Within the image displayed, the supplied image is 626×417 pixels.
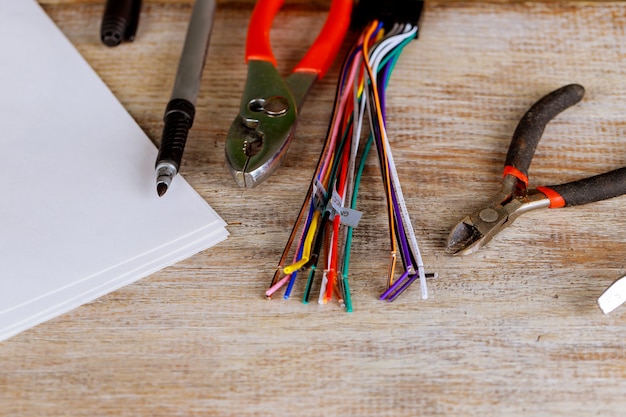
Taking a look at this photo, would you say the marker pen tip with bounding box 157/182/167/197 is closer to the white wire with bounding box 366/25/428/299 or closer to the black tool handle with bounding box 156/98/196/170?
the black tool handle with bounding box 156/98/196/170

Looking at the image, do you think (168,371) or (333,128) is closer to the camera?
(168,371)

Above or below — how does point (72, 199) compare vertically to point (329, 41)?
below

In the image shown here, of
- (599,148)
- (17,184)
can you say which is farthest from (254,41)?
(599,148)

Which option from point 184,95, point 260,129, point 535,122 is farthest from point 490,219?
point 184,95

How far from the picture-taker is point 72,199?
2.53ft

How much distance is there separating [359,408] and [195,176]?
32 centimetres

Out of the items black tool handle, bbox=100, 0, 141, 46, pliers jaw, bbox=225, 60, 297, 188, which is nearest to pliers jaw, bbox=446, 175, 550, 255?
pliers jaw, bbox=225, 60, 297, 188

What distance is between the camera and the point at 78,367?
26.0 inches

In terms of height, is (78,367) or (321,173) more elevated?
(321,173)

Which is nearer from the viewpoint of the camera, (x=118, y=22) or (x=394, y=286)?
(x=394, y=286)

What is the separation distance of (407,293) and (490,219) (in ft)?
0.38

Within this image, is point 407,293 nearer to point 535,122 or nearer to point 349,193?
point 349,193

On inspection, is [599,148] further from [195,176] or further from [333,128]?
[195,176]

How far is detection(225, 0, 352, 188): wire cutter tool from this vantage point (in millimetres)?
762
